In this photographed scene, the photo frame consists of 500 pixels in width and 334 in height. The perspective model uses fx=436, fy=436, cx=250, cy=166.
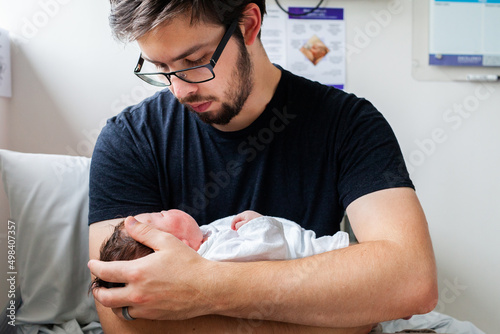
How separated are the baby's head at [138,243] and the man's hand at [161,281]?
0.14 ft

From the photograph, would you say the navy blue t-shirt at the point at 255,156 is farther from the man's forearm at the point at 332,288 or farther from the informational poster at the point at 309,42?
the informational poster at the point at 309,42

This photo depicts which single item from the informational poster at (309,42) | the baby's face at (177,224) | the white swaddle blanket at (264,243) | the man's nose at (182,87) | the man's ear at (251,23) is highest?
the man's ear at (251,23)

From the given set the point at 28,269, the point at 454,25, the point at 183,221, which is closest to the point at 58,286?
the point at 28,269

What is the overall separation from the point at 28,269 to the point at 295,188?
35.6 inches

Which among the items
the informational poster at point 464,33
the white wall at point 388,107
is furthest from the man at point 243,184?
the informational poster at point 464,33

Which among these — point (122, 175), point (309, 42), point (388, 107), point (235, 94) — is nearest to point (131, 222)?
point (122, 175)

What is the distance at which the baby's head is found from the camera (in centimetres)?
98

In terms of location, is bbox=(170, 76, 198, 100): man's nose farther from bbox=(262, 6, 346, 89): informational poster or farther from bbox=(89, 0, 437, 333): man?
bbox=(262, 6, 346, 89): informational poster

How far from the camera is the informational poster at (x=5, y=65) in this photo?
1777mm

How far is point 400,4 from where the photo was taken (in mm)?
2107

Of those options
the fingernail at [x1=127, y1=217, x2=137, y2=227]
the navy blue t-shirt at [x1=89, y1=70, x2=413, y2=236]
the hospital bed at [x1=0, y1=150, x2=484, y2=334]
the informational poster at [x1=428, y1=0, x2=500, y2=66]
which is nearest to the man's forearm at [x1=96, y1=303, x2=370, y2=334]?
the fingernail at [x1=127, y1=217, x2=137, y2=227]

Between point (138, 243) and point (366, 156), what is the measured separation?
2.08ft

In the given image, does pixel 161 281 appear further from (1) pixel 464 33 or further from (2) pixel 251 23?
(1) pixel 464 33

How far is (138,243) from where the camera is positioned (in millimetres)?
980
